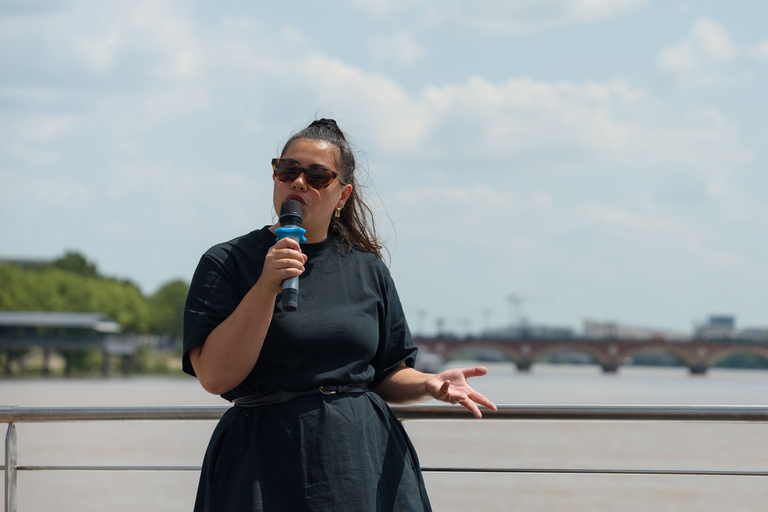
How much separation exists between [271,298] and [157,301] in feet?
315

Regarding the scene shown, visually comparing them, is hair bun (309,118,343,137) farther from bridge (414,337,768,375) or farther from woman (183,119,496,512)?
bridge (414,337,768,375)

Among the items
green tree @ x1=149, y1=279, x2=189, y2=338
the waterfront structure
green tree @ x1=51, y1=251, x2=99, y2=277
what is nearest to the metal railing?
the waterfront structure

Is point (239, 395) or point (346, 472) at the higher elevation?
point (239, 395)

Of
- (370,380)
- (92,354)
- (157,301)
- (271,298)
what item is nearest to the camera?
(271,298)

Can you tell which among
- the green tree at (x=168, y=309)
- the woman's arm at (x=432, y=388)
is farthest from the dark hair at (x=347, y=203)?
the green tree at (x=168, y=309)

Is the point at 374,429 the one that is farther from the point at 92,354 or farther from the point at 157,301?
the point at 157,301

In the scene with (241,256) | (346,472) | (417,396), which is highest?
(241,256)

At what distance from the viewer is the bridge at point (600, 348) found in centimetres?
8425

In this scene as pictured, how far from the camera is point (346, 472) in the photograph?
229 cm

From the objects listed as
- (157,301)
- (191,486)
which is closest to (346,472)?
(191,486)

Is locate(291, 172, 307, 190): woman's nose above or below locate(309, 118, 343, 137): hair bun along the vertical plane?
below

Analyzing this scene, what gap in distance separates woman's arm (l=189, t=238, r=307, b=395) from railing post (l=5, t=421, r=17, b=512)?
1256mm

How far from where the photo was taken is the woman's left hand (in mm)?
2477

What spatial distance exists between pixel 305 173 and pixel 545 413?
116 centimetres
